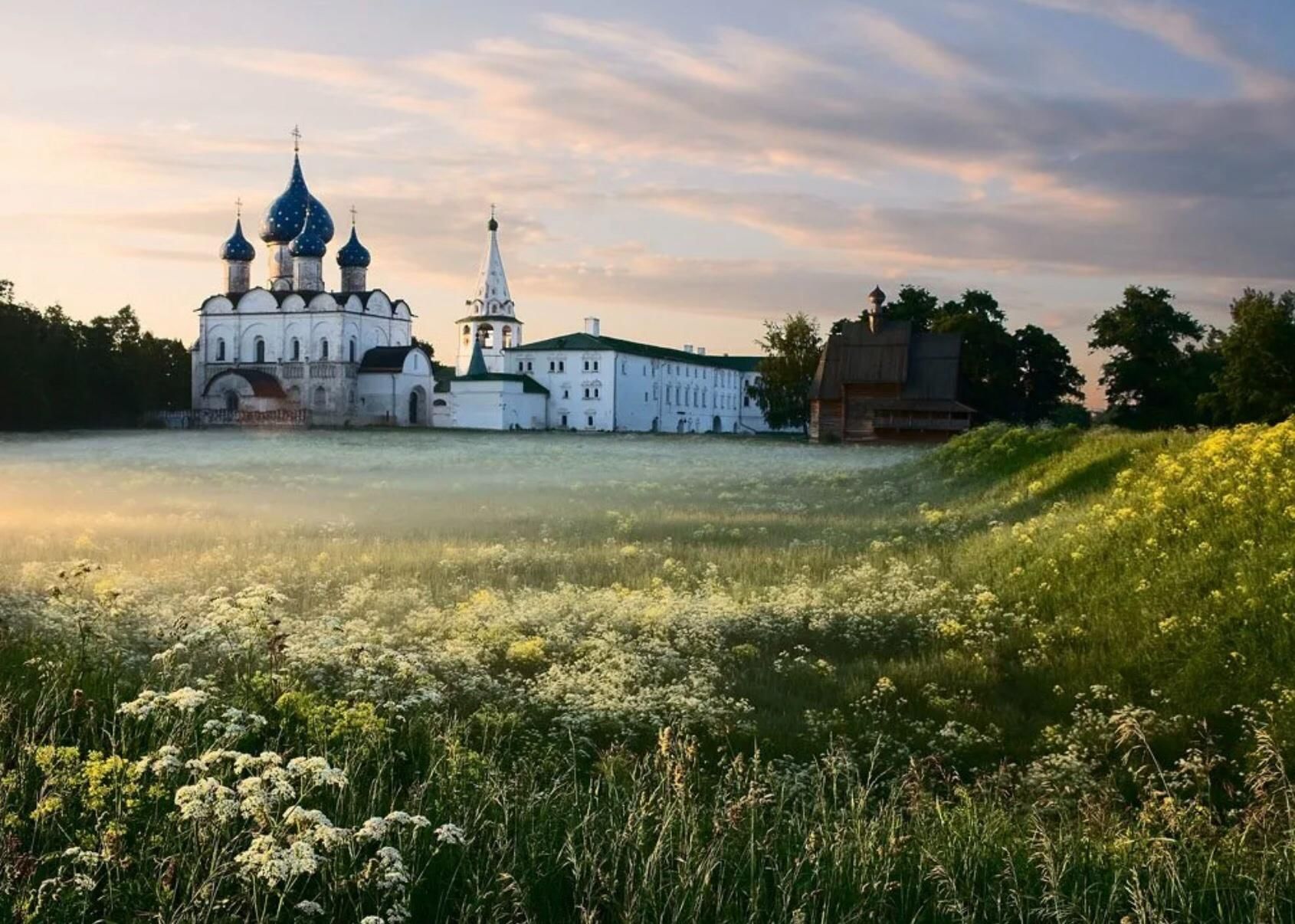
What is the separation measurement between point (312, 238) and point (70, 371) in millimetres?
35790

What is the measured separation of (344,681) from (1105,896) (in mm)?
4943

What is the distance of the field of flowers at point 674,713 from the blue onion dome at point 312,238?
94.0 metres

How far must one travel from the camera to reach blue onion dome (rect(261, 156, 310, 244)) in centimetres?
10931

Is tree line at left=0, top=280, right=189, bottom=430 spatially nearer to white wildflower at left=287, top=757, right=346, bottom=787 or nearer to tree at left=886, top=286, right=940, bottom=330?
tree at left=886, top=286, right=940, bottom=330

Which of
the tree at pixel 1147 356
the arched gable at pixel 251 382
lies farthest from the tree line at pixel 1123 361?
the arched gable at pixel 251 382

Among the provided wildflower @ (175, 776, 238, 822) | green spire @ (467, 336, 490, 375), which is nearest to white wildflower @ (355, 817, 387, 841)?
wildflower @ (175, 776, 238, 822)

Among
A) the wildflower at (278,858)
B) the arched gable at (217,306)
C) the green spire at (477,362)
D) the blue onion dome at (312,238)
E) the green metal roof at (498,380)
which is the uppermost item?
the blue onion dome at (312,238)

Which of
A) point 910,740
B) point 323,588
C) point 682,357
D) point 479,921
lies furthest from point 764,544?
point 682,357

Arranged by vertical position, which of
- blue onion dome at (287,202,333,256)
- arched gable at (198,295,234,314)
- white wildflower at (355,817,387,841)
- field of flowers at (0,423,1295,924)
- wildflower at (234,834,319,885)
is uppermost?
blue onion dome at (287,202,333,256)

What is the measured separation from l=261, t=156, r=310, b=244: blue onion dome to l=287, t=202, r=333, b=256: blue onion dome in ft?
1.70

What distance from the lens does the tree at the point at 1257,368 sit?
54.2 metres

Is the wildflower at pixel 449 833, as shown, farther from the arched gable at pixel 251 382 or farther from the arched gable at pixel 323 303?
the arched gable at pixel 323 303

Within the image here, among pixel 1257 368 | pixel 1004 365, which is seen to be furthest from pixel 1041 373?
pixel 1257 368

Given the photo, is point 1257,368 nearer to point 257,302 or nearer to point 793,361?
point 793,361
